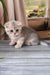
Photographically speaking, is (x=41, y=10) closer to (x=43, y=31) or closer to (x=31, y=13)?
(x=31, y=13)

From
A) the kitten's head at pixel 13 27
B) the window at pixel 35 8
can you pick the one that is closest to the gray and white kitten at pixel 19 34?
the kitten's head at pixel 13 27

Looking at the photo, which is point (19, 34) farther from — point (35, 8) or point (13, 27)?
point (35, 8)

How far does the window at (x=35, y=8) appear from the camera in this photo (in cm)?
192

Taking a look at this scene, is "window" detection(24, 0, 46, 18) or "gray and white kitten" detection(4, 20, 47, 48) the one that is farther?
"window" detection(24, 0, 46, 18)

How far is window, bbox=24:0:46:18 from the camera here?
6.31 feet

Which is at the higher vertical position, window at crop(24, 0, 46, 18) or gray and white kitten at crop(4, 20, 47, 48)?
window at crop(24, 0, 46, 18)

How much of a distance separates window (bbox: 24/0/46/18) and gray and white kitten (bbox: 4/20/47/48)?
915 millimetres

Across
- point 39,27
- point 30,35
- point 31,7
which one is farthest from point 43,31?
point 30,35

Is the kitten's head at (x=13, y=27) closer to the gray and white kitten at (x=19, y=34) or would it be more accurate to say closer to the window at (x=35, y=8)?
the gray and white kitten at (x=19, y=34)

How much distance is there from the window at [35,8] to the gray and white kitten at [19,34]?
3.00ft

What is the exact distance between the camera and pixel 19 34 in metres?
1.02

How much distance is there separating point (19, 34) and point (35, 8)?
1061 mm

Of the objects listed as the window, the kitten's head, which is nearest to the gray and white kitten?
the kitten's head

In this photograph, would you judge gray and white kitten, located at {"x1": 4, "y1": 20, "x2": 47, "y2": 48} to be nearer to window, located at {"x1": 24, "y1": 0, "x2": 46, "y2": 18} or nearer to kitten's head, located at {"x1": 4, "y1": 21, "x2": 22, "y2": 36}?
kitten's head, located at {"x1": 4, "y1": 21, "x2": 22, "y2": 36}
